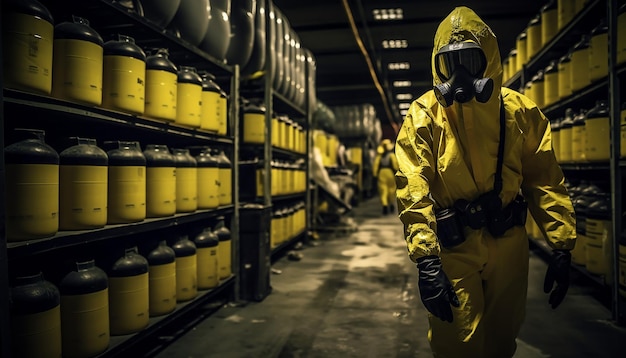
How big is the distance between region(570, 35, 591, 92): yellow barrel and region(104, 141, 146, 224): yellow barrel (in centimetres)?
368

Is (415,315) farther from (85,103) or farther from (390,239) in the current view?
(390,239)

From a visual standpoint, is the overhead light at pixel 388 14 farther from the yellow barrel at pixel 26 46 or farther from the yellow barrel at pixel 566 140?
the yellow barrel at pixel 26 46

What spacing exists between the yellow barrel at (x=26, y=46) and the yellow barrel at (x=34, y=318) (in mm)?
832

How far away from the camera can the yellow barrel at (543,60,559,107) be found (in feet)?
16.8

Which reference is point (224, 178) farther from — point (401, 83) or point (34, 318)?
point (401, 83)

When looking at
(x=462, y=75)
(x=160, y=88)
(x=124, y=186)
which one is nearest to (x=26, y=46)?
(x=124, y=186)

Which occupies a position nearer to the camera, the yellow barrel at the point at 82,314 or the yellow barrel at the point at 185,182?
the yellow barrel at the point at 82,314

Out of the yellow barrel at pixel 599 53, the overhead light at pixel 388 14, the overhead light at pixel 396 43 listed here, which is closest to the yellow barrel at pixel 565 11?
the yellow barrel at pixel 599 53

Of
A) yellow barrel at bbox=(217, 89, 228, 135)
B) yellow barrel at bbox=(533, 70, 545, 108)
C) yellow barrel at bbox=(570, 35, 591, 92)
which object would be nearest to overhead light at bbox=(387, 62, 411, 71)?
yellow barrel at bbox=(533, 70, 545, 108)

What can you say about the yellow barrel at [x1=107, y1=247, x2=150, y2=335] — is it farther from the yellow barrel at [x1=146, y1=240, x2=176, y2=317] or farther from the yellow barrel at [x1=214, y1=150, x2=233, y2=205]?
the yellow barrel at [x1=214, y1=150, x2=233, y2=205]

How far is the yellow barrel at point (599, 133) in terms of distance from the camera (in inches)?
146

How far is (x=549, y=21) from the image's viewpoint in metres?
5.23

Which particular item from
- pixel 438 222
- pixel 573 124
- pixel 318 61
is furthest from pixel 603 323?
pixel 318 61

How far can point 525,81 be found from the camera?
6328mm
